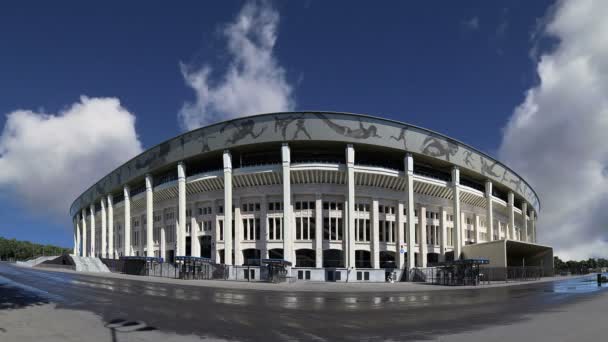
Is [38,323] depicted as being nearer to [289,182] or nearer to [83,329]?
[83,329]

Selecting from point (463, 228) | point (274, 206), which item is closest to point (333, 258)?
point (274, 206)

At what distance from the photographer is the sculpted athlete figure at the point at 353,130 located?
5353cm

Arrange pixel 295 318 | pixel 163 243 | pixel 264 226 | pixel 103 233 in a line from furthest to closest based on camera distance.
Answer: pixel 103 233 < pixel 163 243 < pixel 264 226 < pixel 295 318

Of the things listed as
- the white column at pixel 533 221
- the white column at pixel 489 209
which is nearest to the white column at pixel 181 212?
the white column at pixel 489 209

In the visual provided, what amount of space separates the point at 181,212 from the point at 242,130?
1543cm

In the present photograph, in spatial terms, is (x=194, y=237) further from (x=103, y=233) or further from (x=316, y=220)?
(x=103, y=233)

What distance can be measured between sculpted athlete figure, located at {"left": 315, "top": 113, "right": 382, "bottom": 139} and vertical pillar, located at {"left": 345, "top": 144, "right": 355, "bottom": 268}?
1919mm

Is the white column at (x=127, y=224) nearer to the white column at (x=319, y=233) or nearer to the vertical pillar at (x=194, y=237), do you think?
the vertical pillar at (x=194, y=237)

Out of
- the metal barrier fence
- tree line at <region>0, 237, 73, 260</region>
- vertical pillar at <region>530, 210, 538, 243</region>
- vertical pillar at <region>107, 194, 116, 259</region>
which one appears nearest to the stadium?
the metal barrier fence

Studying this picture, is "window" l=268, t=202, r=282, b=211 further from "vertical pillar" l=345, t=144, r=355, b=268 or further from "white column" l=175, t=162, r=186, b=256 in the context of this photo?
"white column" l=175, t=162, r=186, b=256

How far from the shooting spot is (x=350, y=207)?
52188 mm

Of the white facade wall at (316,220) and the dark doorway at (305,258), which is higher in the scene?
the white facade wall at (316,220)

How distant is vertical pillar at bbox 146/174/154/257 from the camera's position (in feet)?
219

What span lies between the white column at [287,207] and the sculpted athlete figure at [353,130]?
624cm
